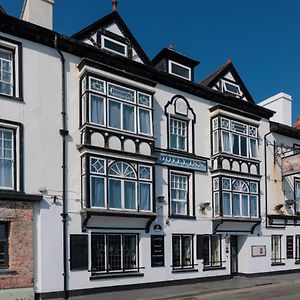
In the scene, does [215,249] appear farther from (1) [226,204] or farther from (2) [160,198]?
(2) [160,198]

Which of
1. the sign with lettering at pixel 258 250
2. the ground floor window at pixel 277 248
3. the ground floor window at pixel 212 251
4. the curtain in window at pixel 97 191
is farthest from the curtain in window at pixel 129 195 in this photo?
the ground floor window at pixel 277 248

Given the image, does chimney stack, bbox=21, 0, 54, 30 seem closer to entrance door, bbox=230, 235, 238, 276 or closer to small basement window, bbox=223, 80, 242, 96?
small basement window, bbox=223, 80, 242, 96

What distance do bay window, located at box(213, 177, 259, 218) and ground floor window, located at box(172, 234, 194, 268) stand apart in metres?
1.99

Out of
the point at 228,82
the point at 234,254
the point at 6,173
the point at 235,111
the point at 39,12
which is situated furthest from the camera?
the point at 228,82

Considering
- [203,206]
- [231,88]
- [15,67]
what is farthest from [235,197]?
[15,67]

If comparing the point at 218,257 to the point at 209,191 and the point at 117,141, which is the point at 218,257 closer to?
the point at 209,191

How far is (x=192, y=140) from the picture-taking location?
19.6 meters

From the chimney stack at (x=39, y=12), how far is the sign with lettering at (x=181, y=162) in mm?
6875

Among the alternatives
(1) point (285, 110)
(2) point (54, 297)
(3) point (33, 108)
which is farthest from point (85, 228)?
(1) point (285, 110)

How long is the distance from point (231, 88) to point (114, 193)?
9626mm

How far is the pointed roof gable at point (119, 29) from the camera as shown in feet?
54.5

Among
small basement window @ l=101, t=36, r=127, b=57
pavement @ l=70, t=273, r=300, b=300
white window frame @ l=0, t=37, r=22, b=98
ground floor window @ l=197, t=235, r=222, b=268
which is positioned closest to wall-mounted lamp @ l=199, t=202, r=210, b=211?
ground floor window @ l=197, t=235, r=222, b=268

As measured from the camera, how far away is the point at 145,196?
17.0 metres

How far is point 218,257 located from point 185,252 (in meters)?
2.20
